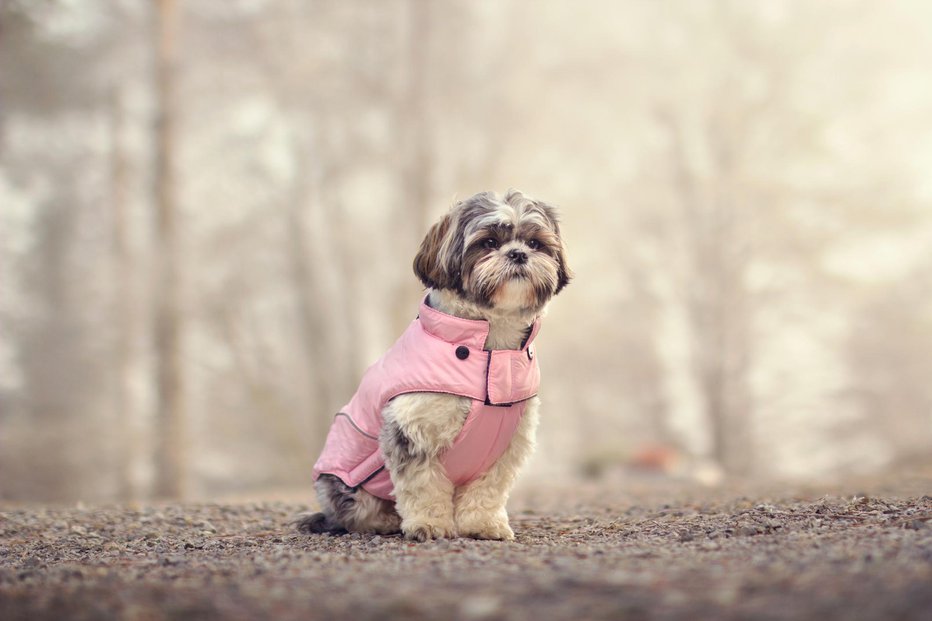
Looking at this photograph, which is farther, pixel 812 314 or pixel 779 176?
pixel 812 314

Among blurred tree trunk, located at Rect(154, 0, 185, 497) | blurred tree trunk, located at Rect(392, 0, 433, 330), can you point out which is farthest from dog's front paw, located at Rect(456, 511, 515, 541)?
blurred tree trunk, located at Rect(392, 0, 433, 330)

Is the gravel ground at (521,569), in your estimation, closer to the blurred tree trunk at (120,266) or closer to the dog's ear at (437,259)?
the dog's ear at (437,259)

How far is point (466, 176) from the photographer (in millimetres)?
21016

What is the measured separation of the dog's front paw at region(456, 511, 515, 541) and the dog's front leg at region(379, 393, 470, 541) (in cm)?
7

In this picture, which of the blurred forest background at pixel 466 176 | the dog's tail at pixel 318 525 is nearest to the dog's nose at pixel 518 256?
the dog's tail at pixel 318 525

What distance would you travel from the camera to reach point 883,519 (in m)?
5.81

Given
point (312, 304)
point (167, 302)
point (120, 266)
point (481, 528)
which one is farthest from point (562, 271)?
point (120, 266)

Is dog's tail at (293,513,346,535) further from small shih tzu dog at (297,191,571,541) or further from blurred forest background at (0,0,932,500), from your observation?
blurred forest background at (0,0,932,500)

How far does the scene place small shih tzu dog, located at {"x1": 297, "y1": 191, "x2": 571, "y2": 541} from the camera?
588 centimetres

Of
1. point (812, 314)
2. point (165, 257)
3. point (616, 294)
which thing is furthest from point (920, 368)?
point (165, 257)

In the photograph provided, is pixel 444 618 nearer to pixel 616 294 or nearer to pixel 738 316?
pixel 738 316

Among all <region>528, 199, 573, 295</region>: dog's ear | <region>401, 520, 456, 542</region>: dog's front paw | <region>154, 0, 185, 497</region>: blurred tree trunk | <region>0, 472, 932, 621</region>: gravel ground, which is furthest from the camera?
A: <region>154, 0, 185, 497</region>: blurred tree trunk

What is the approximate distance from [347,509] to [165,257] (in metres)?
10.7

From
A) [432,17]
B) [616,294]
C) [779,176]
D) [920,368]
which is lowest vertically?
[920,368]
